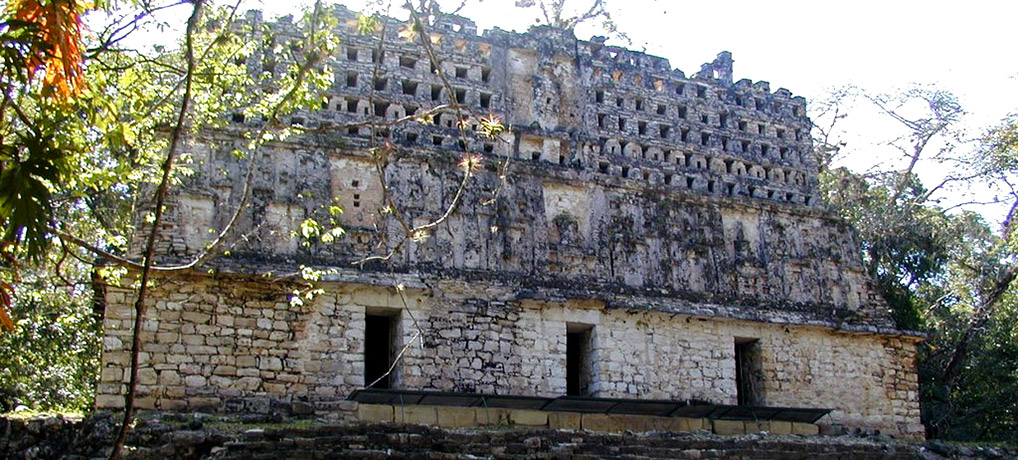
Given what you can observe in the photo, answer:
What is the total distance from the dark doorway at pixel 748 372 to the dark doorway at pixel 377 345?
5.62 meters

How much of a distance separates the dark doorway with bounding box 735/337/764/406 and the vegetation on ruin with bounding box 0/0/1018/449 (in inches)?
228

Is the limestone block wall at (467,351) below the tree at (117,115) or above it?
below

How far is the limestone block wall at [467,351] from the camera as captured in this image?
14.2 metres

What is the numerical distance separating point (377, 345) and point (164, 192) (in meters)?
8.96

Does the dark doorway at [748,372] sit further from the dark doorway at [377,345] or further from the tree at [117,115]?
the tree at [117,115]

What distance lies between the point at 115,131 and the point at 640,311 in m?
10.2

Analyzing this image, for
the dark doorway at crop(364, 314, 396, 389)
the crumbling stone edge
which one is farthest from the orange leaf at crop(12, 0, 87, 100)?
the dark doorway at crop(364, 314, 396, 389)

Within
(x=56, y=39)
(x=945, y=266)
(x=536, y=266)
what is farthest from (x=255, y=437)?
(x=945, y=266)

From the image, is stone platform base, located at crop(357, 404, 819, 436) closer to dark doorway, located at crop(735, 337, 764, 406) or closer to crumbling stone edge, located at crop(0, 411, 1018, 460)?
crumbling stone edge, located at crop(0, 411, 1018, 460)

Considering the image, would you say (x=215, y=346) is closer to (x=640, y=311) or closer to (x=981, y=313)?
(x=640, y=311)

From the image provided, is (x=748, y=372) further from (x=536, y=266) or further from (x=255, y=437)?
(x=255, y=437)

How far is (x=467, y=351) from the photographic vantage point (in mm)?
15828

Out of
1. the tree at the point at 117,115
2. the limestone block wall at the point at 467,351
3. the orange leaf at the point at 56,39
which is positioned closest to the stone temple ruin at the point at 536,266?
the limestone block wall at the point at 467,351

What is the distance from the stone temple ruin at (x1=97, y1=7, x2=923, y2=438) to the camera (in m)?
14.7
